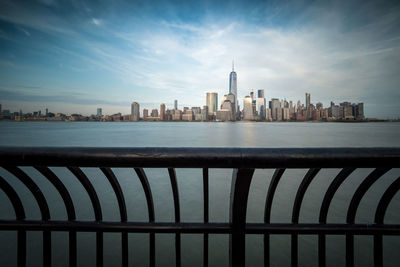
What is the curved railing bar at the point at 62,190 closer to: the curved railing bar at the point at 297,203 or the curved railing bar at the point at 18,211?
the curved railing bar at the point at 18,211

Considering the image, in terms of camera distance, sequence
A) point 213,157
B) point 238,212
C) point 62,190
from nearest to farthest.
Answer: point 213,157 → point 238,212 → point 62,190

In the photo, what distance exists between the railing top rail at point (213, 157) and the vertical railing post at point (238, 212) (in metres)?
0.20

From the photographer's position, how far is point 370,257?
16.0ft

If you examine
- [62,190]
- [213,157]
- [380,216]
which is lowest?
[380,216]

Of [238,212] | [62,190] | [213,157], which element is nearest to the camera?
[213,157]

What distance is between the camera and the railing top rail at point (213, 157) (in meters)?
1.05

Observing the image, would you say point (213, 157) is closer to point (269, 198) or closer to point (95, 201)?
point (269, 198)

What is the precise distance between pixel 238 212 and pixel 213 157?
1.80 ft

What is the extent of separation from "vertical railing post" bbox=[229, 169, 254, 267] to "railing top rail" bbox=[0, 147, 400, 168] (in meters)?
0.20

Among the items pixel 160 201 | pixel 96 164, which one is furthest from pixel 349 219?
pixel 160 201

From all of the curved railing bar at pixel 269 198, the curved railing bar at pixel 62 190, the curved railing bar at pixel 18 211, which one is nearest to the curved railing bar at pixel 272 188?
the curved railing bar at pixel 269 198

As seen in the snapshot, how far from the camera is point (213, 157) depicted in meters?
1.06

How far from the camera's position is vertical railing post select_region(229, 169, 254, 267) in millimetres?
1251

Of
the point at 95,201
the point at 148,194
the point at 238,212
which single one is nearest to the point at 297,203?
the point at 238,212
